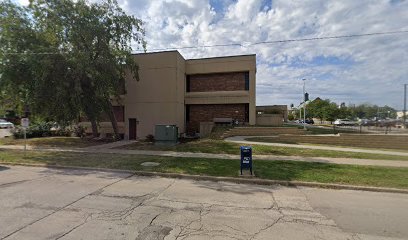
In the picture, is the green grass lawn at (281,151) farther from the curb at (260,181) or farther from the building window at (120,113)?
the building window at (120,113)

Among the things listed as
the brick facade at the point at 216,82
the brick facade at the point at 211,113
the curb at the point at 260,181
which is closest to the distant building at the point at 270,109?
the brick facade at the point at 211,113

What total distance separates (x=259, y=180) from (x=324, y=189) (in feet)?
6.34

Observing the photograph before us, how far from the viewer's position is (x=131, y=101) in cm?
2412

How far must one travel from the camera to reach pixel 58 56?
16672 mm

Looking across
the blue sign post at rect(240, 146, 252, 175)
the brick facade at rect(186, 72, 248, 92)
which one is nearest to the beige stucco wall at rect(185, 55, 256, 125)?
the brick facade at rect(186, 72, 248, 92)

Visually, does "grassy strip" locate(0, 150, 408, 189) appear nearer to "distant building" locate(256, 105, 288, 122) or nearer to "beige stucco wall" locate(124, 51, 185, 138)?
"beige stucco wall" locate(124, 51, 185, 138)

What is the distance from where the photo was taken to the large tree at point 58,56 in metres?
16.3

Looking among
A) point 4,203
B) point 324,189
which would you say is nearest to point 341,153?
point 324,189

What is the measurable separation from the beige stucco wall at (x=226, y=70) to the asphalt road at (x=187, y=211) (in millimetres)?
17435

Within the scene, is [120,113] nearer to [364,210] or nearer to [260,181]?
[260,181]

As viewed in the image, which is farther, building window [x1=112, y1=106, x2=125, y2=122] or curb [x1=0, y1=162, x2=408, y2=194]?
building window [x1=112, y1=106, x2=125, y2=122]

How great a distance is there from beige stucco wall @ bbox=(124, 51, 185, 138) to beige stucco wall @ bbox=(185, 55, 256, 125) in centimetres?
233

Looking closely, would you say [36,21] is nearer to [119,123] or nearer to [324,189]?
[119,123]

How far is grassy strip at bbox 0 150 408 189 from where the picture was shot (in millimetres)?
8615
